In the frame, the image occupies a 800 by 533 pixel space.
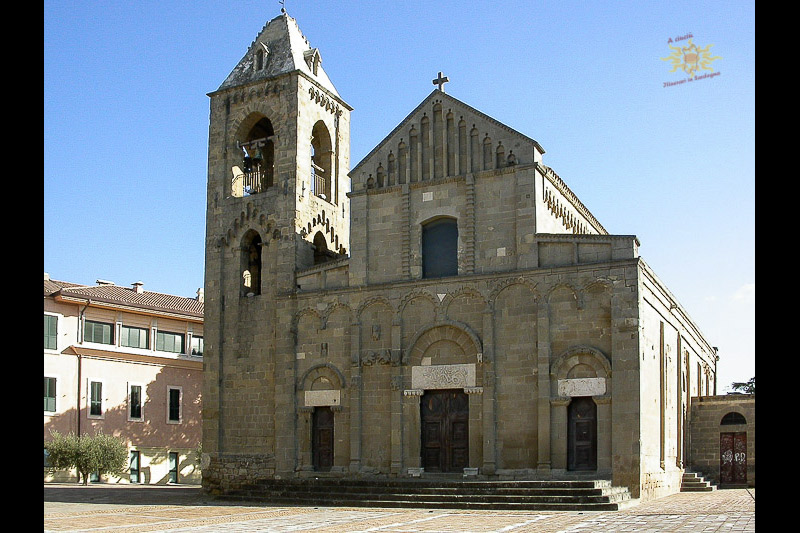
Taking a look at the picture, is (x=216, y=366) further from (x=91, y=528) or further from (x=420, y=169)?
(x=91, y=528)

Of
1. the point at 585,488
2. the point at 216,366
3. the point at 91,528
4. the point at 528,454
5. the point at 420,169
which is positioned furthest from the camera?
the point at 216,366

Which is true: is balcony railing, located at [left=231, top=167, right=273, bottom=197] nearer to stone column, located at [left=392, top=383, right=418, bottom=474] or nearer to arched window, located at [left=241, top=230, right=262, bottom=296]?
arched window, located at [left=241, top=230, right=262, bottom=296]

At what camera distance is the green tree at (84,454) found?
1715 inches

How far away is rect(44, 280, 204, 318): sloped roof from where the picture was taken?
158 feet

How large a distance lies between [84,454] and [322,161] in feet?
62.2

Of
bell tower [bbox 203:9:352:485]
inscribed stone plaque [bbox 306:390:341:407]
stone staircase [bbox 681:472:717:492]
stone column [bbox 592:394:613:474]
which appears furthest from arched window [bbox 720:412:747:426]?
bell tower [bbox 203:9:352:485]

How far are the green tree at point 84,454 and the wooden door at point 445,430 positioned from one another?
2073 centimetres

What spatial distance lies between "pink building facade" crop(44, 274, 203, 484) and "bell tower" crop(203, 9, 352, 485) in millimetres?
15037

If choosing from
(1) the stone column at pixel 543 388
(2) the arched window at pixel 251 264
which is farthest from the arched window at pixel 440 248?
(2) the arched window at pixel 251 264

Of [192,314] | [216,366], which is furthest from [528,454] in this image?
[192,314]

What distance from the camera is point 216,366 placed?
1372 inches
